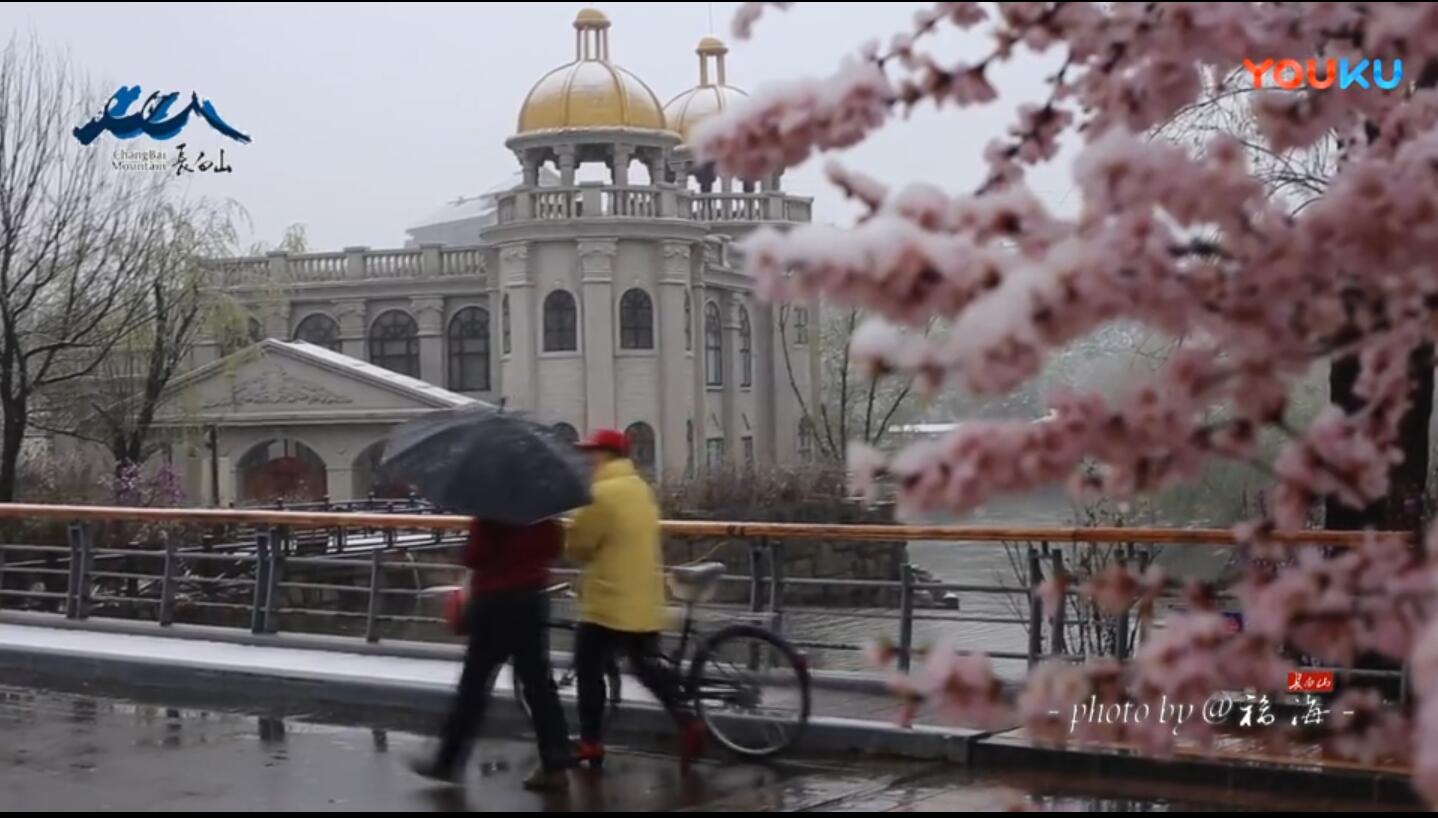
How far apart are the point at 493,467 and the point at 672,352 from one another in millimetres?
47556

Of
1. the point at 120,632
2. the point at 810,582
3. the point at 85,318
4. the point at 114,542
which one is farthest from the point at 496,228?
the point at 810,582

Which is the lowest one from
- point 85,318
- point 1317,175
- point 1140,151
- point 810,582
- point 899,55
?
point 810,582

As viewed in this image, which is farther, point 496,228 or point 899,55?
point 496,228

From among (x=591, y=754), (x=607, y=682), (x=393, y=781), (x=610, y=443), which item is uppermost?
(x=610, y=443)

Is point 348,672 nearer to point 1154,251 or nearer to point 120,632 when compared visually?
point 120,632

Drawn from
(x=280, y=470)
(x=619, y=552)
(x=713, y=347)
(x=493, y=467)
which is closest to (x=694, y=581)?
(x=619, y=552)

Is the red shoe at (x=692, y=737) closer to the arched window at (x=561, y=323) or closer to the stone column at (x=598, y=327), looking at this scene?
the stone column at (x=598, y=327)

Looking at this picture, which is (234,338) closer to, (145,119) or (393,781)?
(145,119)

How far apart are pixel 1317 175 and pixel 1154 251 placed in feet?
38.2

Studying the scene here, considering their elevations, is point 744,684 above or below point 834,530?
below

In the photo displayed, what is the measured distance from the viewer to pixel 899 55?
14.6ft

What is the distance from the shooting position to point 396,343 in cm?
6034

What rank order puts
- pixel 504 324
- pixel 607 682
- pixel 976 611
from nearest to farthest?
1. pixel 607 682
2. pixel 976 611
3. pixel 504 324

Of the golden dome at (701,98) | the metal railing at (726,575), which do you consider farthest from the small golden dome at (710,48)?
the metal railing at (726,575)
